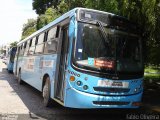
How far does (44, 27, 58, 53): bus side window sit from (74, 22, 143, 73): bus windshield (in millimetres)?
1887

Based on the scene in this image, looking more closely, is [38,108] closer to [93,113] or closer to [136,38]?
[93,113]

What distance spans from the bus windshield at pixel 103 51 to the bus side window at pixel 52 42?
1887 millimetres

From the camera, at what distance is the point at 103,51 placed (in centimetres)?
826

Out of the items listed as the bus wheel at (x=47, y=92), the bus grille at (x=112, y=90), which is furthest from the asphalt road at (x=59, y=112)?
the bus grille at (x=112, y=90)

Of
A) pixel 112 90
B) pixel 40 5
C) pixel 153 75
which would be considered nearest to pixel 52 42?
pixel 112 90

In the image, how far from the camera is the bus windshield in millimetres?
8117

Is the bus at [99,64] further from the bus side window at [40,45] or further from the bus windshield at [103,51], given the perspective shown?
the bus side window at [40,45]

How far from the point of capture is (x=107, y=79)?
8.12 m

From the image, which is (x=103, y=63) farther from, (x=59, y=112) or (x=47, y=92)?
(x=47, y=92)

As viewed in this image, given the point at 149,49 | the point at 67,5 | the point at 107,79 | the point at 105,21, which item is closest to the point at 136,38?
the point at 105,21

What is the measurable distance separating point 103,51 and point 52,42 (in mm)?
2695

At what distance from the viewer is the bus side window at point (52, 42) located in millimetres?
10078

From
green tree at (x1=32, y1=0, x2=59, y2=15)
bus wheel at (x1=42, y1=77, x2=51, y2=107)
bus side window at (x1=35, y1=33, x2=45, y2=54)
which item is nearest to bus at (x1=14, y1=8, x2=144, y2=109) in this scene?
bus wheel at (x1=42, y1=77, x2=51, y2=107)

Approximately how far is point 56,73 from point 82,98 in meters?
1.68
